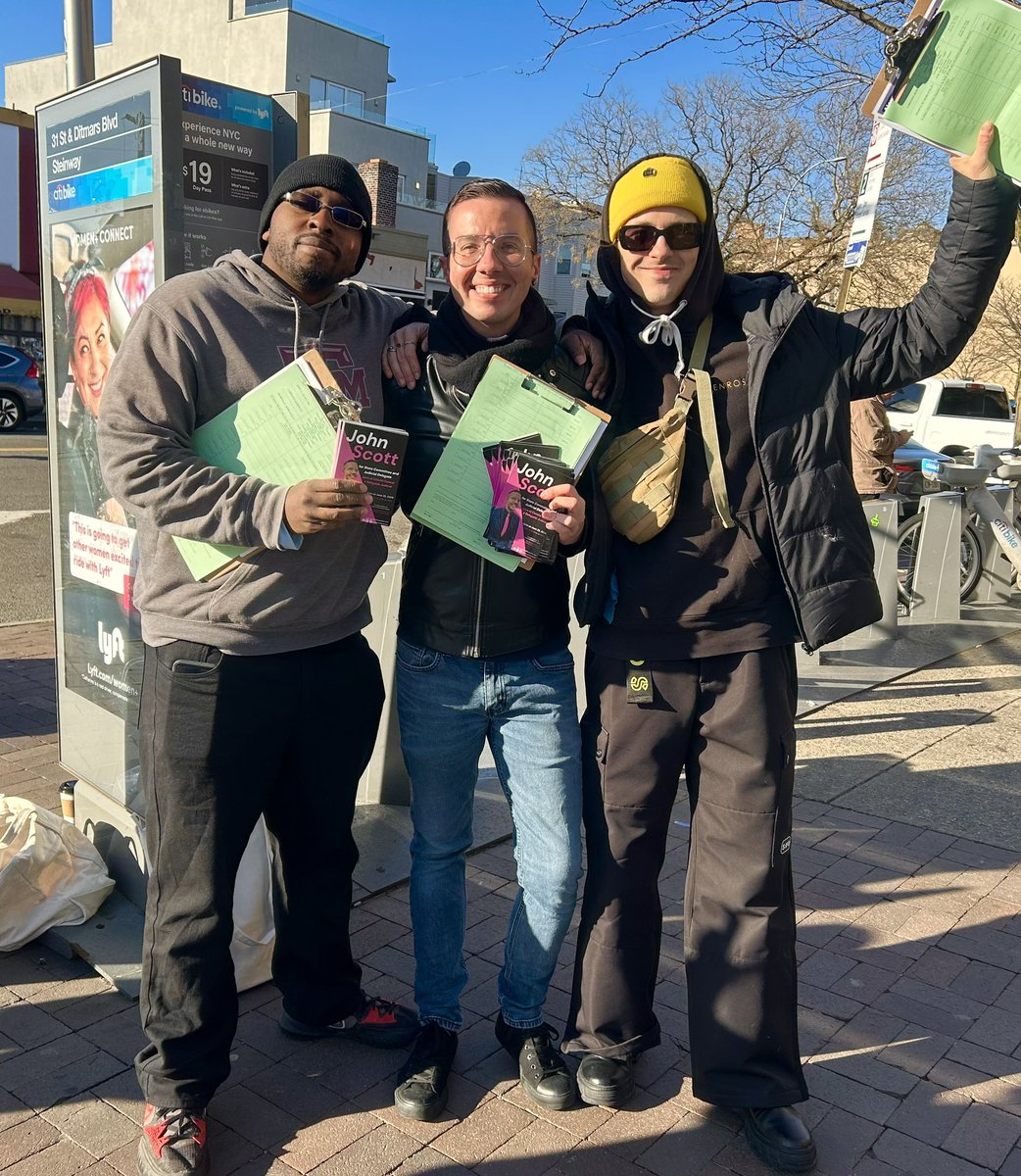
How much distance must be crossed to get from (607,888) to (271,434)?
140 cm

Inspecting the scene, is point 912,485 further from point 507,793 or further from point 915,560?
point 507,793

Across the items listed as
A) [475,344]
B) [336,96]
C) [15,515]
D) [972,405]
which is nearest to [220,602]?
[475,344]

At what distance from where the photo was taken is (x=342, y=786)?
109 inches

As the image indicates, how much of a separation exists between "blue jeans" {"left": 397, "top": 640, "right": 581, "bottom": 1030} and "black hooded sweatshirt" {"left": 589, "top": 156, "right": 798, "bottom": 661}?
278mm

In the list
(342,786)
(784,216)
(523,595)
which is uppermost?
(784,216)

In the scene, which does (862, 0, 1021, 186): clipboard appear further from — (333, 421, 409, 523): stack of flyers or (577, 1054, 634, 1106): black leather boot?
(577, 1054, 634, 1106): black leather boot

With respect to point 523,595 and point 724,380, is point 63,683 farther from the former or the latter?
point 724,380

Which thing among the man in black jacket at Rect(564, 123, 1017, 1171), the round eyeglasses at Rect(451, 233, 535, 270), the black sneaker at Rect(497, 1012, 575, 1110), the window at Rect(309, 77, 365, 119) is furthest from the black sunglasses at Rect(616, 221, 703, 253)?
the window at Rect(309, 77, 365, 119)

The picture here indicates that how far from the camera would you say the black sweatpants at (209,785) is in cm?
249

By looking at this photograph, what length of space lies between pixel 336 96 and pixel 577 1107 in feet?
152

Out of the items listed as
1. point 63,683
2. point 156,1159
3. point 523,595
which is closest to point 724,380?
point 523,595

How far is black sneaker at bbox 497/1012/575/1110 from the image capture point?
2.78 m

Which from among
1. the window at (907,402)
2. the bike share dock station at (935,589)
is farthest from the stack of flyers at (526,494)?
the window at (907,402)

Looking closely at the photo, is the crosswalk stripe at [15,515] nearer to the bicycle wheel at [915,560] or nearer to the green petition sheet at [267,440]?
the bicycle wheel at [915,560]
